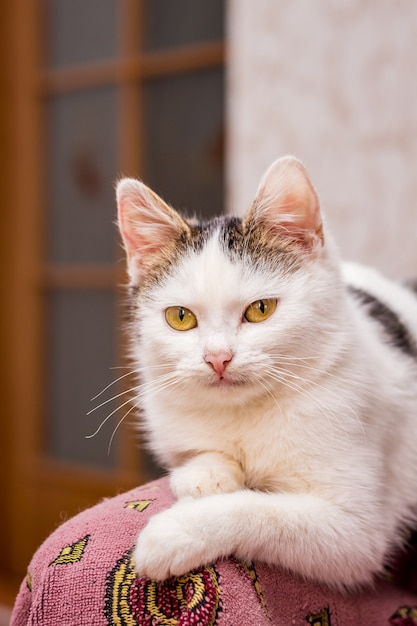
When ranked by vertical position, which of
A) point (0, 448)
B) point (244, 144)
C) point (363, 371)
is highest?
point (244, 144)

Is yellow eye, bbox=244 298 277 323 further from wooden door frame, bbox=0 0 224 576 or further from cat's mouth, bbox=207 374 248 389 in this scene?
wooden door frame, bbox=0 0 224 576

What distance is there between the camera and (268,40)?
1.91 meters

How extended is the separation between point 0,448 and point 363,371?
7.23 feet

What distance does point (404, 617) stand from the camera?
1.05 metres

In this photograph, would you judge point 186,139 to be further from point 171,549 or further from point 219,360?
point 171,549

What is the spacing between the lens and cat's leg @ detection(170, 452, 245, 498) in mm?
904

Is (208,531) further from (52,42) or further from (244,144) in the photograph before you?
(52,42)

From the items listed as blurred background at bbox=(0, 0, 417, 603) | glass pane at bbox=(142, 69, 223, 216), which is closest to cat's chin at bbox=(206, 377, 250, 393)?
blurred background at bbox=(0, 0, 417, 603)

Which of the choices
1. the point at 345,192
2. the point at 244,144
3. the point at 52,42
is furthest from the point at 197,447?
the point at 52,42

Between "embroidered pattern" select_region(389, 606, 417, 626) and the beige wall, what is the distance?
97 centimetres

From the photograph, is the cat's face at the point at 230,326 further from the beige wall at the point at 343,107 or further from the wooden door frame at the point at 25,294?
the wooden door frame at the point at 25,294

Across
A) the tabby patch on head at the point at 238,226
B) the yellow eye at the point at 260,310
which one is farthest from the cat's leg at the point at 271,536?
the tabby patch on head at the point at 238,226

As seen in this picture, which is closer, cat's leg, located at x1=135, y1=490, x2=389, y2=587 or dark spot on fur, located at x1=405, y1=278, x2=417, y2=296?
cat's leg, located at x1=135, y1=490, x2=389, y2=587

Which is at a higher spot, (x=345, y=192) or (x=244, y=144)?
(x=244, y=144)
